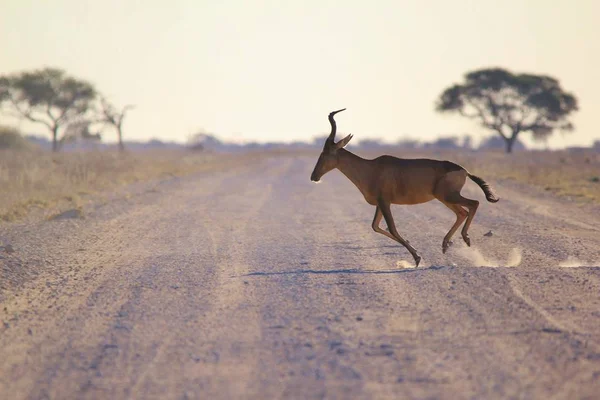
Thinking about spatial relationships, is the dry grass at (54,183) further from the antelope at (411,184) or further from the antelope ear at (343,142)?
the antelope at (411,184)

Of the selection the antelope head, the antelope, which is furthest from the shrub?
the antelope

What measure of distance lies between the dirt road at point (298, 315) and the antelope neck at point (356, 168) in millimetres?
1040

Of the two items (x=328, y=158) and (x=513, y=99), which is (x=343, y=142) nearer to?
(x=328, y=158)

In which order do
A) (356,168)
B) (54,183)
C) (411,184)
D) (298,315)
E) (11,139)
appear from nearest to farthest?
(298,315)
(411,184)
(356,168)
(54,183)
(11,139)

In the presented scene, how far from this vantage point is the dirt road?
19.0 ft

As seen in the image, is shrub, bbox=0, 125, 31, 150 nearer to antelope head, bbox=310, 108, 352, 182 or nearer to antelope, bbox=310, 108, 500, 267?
antelope head, bbox=310, 108, 352, 182

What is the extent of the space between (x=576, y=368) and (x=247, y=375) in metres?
2.22

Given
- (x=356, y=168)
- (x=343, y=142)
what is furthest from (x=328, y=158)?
(x=356, y=168)

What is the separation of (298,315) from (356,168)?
384cm

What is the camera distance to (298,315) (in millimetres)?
7809

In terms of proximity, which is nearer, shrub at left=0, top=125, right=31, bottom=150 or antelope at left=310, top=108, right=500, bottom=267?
antelope at left=310, top=108, right=500, bottom=267

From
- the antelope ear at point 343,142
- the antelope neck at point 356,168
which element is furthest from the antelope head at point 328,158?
the antelope neck at point 356,168

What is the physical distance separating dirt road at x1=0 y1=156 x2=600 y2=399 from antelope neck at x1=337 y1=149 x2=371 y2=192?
1040mm

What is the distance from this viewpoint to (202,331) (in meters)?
7.30
